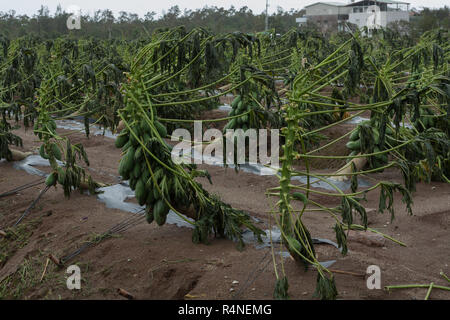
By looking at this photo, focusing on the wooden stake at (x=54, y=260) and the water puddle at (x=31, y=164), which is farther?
the water puddle at (x=31, y=164)

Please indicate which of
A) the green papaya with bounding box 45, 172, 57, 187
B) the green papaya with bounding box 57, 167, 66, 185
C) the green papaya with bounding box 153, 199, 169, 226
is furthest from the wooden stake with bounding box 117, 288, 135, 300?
the green papaya with bounding box 45, 172, 57, 187

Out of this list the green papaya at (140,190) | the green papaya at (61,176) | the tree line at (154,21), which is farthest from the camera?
the tree line at (154,21)

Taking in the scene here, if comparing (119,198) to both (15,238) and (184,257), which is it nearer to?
(15,238)

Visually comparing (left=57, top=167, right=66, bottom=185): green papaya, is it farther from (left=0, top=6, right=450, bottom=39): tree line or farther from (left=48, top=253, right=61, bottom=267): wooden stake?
(left=0, top=6, right=450, bottom=39): tree line

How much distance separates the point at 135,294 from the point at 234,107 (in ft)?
Result: 7.38

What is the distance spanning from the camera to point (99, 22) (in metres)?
33.0

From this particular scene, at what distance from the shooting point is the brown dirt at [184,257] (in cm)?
309

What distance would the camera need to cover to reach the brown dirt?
309cm

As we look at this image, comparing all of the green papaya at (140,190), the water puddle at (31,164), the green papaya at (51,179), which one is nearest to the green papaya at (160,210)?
the green papaya at (140,190)

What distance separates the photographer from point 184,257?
3.49 metres

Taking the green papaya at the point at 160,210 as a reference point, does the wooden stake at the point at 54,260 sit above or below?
→ below

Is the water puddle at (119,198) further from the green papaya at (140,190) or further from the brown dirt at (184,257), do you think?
the green papaya at (140,190)

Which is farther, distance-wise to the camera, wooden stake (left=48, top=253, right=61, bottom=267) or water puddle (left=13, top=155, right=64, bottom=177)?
water puddle (left=13, top=155, right=64, bottom=177)

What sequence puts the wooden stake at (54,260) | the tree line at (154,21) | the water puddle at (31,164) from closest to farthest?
1. the wooden stake at (54,260)
2. the water puddle at (31,164)
3. the tree line at (154,21)
